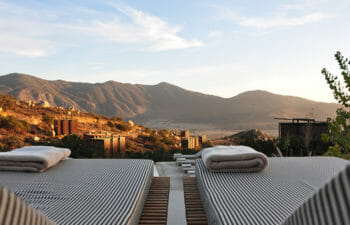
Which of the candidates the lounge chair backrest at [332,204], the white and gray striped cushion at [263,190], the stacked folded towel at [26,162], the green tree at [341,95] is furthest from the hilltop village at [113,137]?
the lounge chair backrest at [332,204]

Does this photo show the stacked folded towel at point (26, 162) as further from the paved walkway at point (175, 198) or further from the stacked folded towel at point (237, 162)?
the stacked folded towel at point (237, 162)

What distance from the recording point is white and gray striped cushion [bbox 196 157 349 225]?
59.7 inches

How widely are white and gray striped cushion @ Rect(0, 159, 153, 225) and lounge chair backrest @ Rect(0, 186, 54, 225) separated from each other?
66cm

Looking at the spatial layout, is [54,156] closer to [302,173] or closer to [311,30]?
[302,173]

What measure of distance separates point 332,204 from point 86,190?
180 cm

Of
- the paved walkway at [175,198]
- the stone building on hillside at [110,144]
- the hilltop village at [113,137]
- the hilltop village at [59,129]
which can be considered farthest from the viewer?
the hilltop village at [59,129]

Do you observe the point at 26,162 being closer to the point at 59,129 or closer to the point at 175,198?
the point at 175,198

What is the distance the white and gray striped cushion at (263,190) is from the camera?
59.7 inches

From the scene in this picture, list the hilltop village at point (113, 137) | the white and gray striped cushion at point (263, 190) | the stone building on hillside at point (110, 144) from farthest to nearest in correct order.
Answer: the stone building on hillside at point (110, 144) → the hilltop village at point (113, 137) → the white and gray striped cushion at point (263, 190)

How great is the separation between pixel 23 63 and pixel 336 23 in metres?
22.2

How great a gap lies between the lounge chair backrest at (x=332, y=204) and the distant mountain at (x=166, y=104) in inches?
1192

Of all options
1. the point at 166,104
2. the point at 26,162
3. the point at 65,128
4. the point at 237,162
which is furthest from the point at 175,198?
the point at 166,104

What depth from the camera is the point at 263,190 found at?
2.02m

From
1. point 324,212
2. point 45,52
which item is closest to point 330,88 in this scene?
point 324,212
